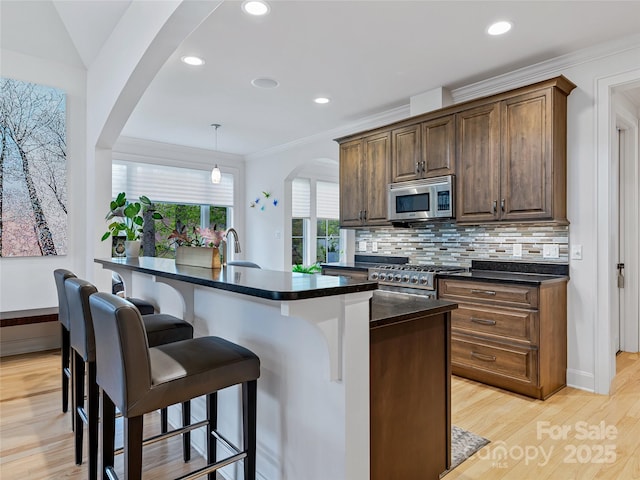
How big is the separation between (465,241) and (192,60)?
9.83ft

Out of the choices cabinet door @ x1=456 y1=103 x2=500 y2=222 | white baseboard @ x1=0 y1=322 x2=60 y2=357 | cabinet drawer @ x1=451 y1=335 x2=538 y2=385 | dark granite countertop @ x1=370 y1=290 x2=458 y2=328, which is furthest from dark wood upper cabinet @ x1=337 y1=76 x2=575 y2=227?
white baseboard @ x1=0 y1=322 x2=60 y2=357

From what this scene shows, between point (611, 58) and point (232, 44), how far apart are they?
2.86 meters

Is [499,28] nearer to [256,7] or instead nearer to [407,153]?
[407,153]

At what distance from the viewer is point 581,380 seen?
300cm

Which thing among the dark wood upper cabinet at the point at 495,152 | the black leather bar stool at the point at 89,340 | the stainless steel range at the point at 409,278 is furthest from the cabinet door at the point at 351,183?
the black leather bar stool at the point at 89,340

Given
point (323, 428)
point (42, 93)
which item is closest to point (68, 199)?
point (42, 93)

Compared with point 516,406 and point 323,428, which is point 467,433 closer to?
point 516,406

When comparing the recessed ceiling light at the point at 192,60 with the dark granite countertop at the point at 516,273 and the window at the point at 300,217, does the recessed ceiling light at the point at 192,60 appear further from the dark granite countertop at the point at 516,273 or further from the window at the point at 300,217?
the window at the point at 300,217

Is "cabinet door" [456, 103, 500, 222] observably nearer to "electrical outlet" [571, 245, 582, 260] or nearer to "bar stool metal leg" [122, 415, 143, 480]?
"electrical outlet" [571, 245, 582, 260]

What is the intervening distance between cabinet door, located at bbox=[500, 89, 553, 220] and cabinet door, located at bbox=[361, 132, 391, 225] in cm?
122

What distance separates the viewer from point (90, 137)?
3.78 meters

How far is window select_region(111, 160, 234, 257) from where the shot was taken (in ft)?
18.6

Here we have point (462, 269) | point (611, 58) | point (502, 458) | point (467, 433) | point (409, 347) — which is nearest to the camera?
point (409, 347)

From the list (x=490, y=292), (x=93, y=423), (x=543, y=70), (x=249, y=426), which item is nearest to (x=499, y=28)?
(x=543, y=70)
